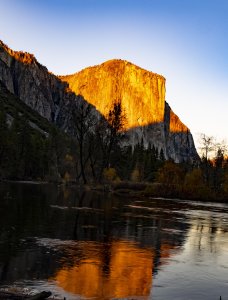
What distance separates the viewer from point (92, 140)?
70.1m

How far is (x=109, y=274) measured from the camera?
41.2ft

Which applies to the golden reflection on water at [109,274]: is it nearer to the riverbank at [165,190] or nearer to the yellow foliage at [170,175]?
the riverbank at [165,190]

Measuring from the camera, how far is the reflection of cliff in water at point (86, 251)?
452 inches

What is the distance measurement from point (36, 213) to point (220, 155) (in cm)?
7354

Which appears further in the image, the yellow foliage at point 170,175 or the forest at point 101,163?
the yellow foliage at point 170,175

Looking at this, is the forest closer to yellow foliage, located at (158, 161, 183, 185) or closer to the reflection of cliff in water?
yellow foliage, located at (158, 161, 183, 185)

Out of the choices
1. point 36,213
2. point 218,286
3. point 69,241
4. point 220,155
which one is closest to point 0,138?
point 220,155

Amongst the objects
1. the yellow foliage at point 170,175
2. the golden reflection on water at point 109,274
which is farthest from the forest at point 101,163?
the golden reflection on water at point 109,274

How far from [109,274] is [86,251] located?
3354mm

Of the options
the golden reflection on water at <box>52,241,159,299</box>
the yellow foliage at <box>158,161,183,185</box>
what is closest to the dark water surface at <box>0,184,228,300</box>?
the golden reflection on water at <box>52,241,159,299</box>

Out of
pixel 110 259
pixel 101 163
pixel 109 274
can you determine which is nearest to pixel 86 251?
pixel 110 259

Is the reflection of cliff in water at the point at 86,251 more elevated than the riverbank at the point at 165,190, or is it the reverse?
the riverbank at the point at 165,190

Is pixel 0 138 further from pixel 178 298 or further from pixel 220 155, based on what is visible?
pixel 178 298

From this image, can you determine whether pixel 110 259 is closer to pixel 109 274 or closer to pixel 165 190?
pixel 109 274
